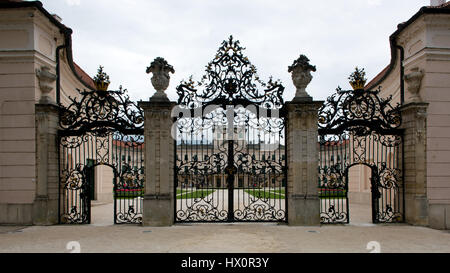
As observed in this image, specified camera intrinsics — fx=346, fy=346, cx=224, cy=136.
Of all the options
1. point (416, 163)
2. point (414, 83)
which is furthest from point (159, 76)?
point (416, 163)

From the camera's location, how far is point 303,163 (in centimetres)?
975

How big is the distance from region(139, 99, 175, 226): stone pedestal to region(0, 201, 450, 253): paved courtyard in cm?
47

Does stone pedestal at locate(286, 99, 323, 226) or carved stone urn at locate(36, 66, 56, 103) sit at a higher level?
carved stone urn at locate(36, 66, 56, 103)

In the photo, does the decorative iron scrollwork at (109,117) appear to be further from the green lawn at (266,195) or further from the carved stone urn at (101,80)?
the green lawn at (266,195)

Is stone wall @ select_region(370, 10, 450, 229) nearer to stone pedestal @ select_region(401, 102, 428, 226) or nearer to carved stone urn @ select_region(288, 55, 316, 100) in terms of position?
stone pedestal @ select_region(401, 102, 428, 226)

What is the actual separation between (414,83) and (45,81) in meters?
10.6

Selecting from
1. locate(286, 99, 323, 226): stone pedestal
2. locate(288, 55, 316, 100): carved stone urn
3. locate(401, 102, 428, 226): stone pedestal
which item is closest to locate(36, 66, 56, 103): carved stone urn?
locate(286, 99, 323, 226): stone pedestal

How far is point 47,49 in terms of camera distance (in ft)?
34.2

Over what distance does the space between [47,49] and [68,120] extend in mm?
2245

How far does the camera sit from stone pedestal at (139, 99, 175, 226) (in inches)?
378

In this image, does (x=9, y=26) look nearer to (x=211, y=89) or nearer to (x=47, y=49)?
(x=47, y=49)

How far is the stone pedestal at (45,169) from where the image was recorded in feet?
31.9

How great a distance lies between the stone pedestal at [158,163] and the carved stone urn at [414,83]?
6.85 metres

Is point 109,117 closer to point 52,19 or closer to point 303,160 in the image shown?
point 52,19
